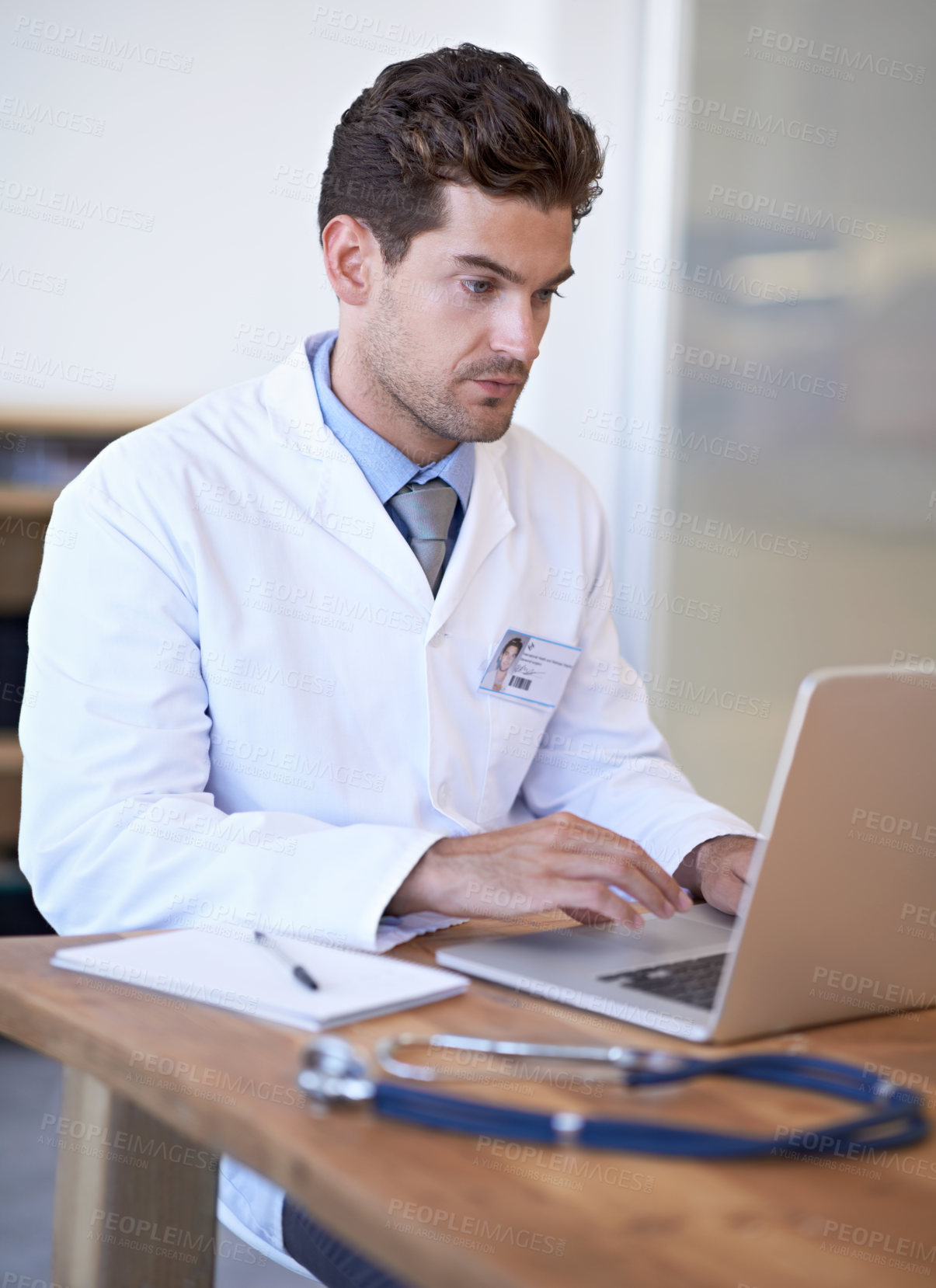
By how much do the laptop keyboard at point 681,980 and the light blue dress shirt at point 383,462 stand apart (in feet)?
2.32

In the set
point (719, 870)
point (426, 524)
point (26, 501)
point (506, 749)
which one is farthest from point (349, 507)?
point (26, 501)

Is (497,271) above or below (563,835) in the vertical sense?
above

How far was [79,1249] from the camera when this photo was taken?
1060mm

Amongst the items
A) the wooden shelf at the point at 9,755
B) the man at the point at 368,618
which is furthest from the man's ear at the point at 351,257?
the wooden shelf at the point at 9,755

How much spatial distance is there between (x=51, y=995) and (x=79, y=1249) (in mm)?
272

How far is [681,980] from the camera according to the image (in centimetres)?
99

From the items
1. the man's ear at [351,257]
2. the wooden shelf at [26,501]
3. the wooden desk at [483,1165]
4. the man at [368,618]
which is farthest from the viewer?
the wooden shelf at [26,501]

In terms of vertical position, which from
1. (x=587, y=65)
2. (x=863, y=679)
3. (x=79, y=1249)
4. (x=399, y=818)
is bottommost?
(x=79, y=1249)

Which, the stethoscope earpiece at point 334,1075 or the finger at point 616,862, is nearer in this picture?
the stethoscope earpiece at point 334,1075

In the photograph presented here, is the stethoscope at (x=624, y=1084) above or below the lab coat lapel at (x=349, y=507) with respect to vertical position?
below

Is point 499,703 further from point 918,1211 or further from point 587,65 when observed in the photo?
point 587,65

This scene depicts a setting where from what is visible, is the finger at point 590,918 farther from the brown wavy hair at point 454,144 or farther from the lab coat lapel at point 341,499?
the brown wavy hair at point 454,144

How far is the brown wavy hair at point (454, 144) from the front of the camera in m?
1.56

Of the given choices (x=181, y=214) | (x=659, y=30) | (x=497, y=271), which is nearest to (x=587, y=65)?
(x=659, y=30)
